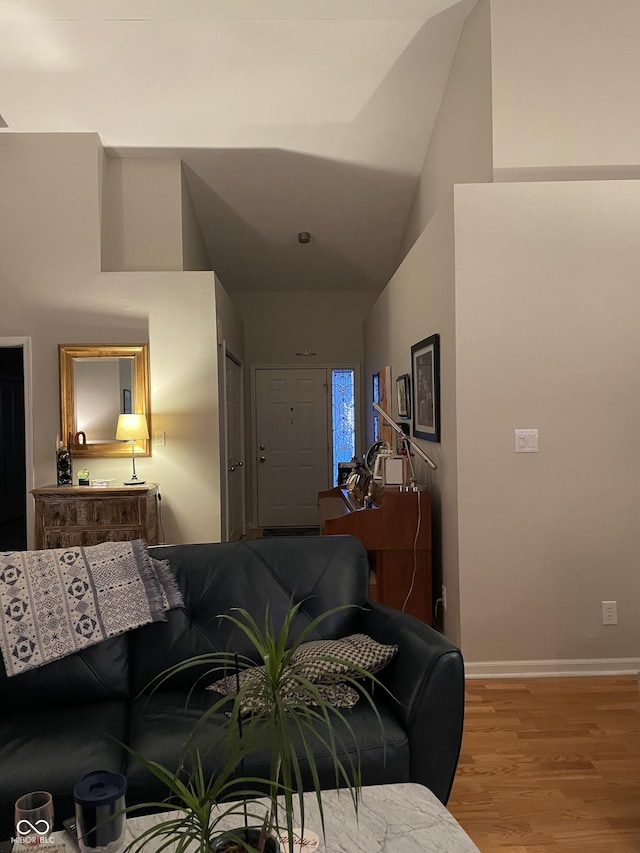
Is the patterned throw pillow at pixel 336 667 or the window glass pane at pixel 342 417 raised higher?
the window glass pane at pixel 342 417

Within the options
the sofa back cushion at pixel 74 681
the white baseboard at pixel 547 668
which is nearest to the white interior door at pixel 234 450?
the white baseboard at pixel 547 668

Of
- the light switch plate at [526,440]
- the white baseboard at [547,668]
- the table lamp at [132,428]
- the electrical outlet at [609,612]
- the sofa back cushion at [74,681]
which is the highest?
the table lamp at [132,428]

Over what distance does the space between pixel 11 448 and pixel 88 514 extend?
3.07 metres

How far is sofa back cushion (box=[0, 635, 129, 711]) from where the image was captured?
93.0 inches

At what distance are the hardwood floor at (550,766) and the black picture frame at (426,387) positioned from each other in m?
1.45

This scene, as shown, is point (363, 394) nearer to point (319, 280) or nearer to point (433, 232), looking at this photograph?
point (319, 280)

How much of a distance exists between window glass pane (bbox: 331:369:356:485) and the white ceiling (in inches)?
87.4

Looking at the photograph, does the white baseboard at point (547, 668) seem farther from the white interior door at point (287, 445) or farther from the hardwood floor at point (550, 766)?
the white interior door at point (287, 445)

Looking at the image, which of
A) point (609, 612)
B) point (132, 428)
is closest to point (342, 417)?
point (132, 428)

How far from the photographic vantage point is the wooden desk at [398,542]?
4055mm

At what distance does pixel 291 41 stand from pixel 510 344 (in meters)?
2.73

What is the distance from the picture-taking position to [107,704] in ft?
7.89

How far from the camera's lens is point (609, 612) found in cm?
369

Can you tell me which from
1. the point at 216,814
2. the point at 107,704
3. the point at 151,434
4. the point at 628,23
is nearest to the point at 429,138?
the point at 628,23
